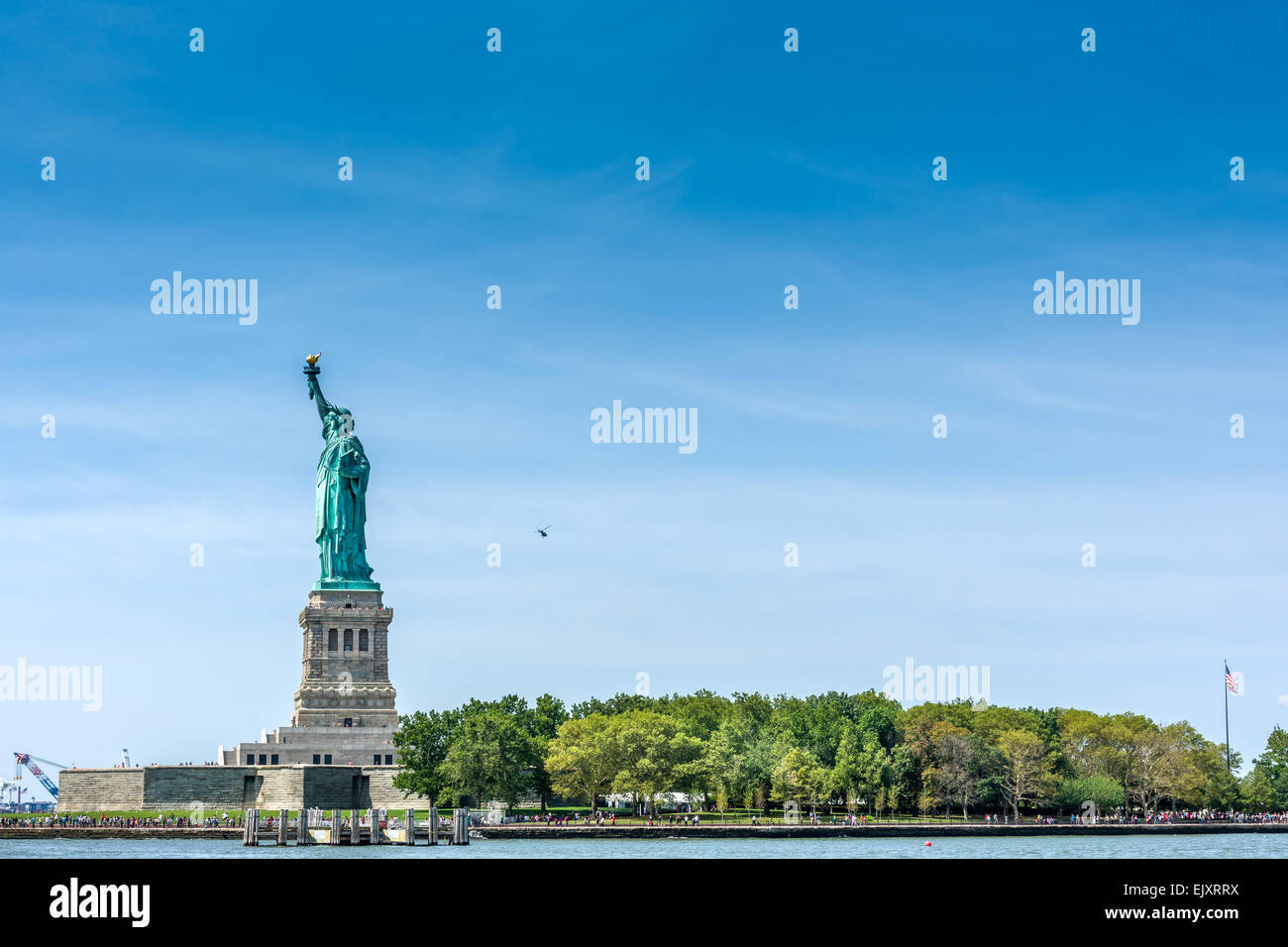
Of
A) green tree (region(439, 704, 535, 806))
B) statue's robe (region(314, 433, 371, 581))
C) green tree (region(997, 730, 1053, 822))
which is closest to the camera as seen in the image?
green tree (region(439, 704, 535, 806))

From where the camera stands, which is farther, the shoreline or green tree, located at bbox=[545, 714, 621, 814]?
green tree, located at bbox=[545, 714, 621, 814]

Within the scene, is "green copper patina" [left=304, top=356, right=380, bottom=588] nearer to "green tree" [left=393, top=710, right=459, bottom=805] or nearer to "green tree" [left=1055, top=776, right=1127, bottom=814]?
"green tree" [left=393, top=710, right=459, bottom=805]

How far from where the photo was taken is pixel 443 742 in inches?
4171

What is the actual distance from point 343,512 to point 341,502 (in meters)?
0.79

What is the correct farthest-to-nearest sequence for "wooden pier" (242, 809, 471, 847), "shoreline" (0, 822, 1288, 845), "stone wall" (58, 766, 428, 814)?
1. "stone wall" (58, 766, 428, 814)
2. "shoreline" (0, 822, 1288, 845)
3. "wooden pier" (242, 809, 471, 847)

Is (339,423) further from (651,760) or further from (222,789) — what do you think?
(651,760)

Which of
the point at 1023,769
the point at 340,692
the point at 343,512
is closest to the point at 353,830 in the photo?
the point at 340,692

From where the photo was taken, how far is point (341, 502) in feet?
403

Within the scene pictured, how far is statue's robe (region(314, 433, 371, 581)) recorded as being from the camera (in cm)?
12219

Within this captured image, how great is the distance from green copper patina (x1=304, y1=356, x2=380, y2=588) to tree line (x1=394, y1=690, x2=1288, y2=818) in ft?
46.0

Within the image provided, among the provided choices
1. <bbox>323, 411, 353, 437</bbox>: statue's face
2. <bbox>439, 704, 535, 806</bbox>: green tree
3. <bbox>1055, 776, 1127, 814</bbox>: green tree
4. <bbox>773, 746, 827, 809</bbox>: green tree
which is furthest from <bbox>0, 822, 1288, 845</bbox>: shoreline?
<bbox>323, 411, 353, 437</bbox>: statue's face

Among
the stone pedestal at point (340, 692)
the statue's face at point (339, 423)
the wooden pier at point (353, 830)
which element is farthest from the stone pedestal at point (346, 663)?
the wooden pier at point (353, 830)

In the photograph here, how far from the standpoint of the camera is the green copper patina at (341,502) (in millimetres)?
122125
